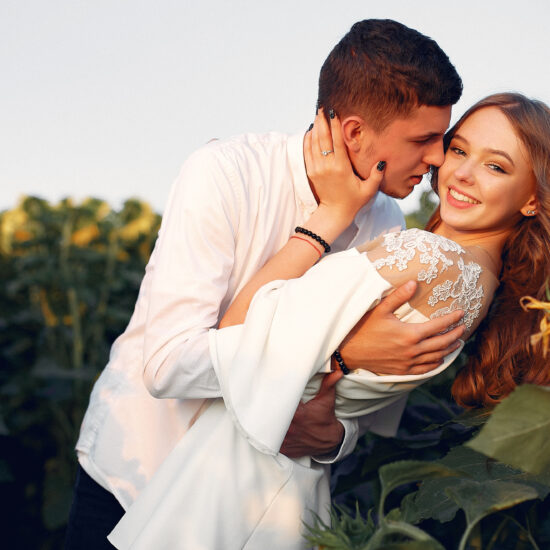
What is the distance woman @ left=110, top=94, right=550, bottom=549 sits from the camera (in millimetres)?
1670

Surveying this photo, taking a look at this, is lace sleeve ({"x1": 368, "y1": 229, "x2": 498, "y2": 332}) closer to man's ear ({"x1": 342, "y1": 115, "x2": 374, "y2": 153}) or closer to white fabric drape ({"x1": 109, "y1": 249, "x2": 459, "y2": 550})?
white fabric drape ({"x1": 109, "y1": 249, "x2": 459, "y2": 550})

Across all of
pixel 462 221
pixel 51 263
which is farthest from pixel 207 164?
pixel 51 263

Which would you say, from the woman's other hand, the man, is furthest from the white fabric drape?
the woman's other hand

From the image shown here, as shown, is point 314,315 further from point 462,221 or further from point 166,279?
point 462,221

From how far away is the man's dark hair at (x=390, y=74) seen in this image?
2111 mm

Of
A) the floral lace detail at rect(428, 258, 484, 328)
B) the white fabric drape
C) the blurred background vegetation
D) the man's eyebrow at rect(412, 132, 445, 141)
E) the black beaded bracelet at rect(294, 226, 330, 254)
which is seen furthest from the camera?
the blurred background vegetation

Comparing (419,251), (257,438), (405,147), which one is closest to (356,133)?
(405,147)

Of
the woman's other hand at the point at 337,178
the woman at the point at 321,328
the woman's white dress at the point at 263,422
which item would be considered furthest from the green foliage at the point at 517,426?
the woman's other hand at the point at 337,178

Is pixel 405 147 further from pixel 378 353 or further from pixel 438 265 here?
pixel 378 353

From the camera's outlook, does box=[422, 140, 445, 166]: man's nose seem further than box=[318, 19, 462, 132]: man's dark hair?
Yes

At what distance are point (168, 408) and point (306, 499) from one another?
528mm

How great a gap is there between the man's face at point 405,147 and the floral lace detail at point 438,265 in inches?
13.7

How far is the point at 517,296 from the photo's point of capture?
2.30 m

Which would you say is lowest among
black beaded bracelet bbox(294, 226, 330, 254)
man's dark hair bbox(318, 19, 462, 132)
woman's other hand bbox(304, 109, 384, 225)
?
black beaded bracelet bbox(294, 226, 330, 254)
